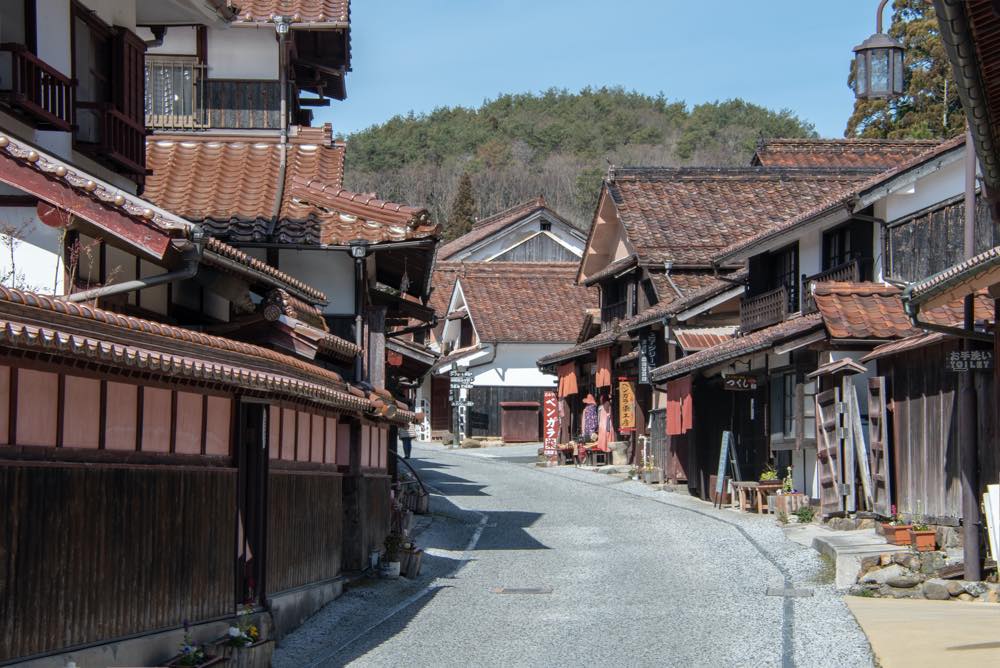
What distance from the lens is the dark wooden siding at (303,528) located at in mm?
13922

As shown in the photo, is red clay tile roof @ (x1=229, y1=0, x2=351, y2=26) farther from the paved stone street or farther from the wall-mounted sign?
the wall-mounted sign

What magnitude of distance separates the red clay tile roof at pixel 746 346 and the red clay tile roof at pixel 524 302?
22.8 m

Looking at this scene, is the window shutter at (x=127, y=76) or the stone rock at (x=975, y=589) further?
the window shutter at (x=127, y=76)

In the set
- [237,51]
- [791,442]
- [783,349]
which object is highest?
[237,51]

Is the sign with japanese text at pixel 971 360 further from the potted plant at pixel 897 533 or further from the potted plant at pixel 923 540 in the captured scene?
the potted plant at pixel 897 533

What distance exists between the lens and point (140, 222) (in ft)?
35.7

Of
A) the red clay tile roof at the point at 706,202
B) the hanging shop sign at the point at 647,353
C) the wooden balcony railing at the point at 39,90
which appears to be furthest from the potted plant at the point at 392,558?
the red clay tile roof at the point at 706,202

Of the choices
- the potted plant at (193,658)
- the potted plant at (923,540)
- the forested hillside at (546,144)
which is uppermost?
the forested hillside at (546,144)

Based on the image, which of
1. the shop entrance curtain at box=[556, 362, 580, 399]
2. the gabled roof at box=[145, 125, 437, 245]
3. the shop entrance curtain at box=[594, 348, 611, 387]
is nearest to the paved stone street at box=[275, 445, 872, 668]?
the gabled roof at box=[145, 125, 437, 245]

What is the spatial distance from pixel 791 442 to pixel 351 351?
439 inches

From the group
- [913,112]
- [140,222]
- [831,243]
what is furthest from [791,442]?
[913,112]

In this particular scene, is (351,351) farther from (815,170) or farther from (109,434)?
(815,170)

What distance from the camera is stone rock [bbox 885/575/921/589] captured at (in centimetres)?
1520

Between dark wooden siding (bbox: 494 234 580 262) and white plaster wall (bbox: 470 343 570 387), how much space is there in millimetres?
15524
